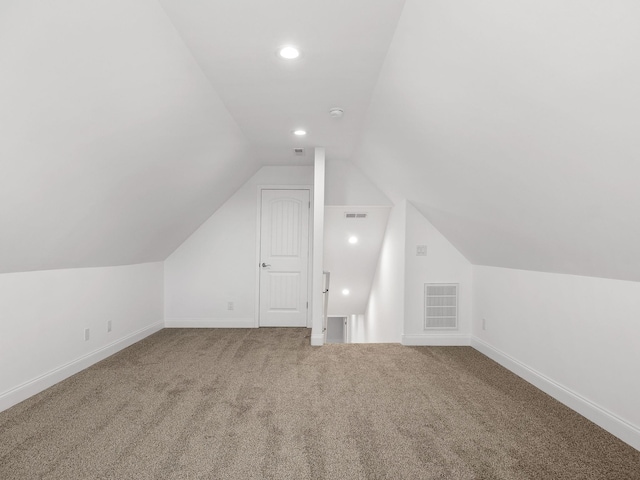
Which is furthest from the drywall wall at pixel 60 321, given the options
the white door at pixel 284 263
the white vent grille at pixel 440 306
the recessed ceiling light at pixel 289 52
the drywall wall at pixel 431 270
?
the white vent grille at pixel 440 306

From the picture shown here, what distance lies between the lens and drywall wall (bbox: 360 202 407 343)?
16.9 ft

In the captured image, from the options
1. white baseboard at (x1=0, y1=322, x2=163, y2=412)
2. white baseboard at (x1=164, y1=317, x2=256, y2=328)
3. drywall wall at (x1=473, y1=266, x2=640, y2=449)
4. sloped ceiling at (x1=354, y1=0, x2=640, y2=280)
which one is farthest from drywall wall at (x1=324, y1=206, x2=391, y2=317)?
white baseboard at (x1=0, y1=322, x2=163, y2=412)

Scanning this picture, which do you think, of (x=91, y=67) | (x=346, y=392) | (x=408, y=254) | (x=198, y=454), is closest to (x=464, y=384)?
(x=346, y=392)

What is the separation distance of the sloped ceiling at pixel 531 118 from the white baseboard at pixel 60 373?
3.69 metres

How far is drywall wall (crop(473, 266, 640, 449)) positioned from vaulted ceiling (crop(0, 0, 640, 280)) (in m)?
0.20

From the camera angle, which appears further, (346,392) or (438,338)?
(438,338)

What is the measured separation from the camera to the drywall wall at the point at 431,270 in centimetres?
500

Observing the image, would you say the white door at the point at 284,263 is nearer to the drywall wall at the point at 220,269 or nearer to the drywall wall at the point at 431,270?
the drywall wall at the point at 220,269

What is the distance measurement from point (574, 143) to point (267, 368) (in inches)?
128

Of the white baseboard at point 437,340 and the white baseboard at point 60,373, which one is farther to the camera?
the white baseboard at point 437,340

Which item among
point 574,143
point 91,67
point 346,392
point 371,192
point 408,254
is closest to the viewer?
point 574,143

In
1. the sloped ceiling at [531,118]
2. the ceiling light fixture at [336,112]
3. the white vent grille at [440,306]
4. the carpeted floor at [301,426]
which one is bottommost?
the carpeted floor at [301,426]

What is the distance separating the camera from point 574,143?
196 cm

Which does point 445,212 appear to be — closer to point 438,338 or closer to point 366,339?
point 438,338
